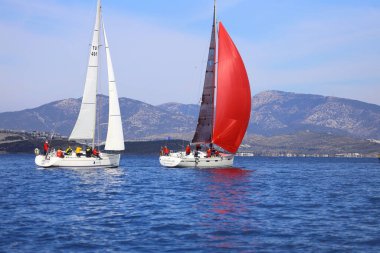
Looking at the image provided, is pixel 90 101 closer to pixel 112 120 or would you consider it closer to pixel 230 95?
pixel 112 120

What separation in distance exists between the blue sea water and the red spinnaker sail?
23.3 meters

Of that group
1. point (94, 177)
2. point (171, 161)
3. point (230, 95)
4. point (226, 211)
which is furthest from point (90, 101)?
point (226, 211)

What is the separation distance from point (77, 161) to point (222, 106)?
1889 centimetres

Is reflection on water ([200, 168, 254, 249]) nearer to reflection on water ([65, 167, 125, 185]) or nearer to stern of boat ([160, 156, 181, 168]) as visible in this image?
reflection on water ([65, 167, 125, 185])

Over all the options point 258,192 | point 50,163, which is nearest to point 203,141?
point 50,163

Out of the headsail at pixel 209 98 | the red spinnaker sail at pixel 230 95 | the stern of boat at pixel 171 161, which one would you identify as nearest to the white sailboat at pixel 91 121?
the stern of boat at pixel 171 161

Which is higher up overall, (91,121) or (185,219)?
(91,121)

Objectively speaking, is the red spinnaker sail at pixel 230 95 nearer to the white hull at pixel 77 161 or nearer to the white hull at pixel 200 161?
the white hull at pixel 200 161

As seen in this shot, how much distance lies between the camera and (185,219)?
28.6 metres

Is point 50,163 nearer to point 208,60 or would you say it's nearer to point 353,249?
point 208,60

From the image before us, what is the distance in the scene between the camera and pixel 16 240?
22.9 m

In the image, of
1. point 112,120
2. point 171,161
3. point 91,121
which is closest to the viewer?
point 91,121

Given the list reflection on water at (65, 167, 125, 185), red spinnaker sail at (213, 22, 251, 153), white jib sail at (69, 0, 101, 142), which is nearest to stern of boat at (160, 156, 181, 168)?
red spinnaker sail at (213, 22, 251, 153)

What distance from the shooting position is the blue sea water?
22.5 meters
